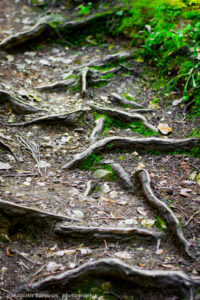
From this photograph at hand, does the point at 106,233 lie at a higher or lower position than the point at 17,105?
lower

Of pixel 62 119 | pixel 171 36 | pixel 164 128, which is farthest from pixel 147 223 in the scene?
pixel 171 36

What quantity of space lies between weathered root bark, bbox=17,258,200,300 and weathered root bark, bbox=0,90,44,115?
3321mm

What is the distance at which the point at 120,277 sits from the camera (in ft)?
9.89

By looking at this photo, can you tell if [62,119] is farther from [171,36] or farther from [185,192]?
[171,36]

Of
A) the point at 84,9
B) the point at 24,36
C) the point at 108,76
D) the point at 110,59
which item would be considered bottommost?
the point at 108,76

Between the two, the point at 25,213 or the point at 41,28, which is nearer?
the point at 25,213

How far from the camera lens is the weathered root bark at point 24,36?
691cm

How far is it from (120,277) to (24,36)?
6.41 metres

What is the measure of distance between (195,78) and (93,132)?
2.27 m

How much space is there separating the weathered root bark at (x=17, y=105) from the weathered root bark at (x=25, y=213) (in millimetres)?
2379

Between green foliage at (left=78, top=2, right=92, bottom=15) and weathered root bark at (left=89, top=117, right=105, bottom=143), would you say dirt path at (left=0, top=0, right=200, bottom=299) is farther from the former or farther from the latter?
green foliage at (left=78, top=2, right=92, bottom=15)

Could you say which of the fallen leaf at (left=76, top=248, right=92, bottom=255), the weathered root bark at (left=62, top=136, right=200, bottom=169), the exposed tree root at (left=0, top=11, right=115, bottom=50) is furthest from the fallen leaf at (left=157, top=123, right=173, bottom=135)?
the exposed tree root at (left=0, top=11, right=115, bottom=50)

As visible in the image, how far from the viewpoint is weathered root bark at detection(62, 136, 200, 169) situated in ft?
14.9

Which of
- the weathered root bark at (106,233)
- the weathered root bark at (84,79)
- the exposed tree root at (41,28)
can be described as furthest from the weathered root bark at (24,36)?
the weathered root bark at (106,233)
